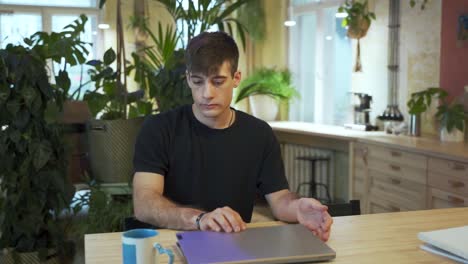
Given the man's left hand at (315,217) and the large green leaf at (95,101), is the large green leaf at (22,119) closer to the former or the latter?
the large green leaf at (95,101)

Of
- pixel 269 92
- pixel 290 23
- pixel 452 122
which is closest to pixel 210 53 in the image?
pixel 452 122

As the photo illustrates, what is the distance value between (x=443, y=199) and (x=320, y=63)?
272 centimetres

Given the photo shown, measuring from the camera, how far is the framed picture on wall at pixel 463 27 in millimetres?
3816

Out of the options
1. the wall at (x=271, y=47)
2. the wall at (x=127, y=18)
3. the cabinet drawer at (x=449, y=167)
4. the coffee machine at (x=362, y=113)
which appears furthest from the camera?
the wall at (x=127, y=18)

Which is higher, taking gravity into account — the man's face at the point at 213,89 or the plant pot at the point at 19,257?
the man's face at the point at 213,89

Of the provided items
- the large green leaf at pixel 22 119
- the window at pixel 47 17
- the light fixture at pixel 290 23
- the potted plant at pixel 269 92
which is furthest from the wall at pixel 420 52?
the window at pixel 47 17

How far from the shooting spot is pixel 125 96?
11.1 feet

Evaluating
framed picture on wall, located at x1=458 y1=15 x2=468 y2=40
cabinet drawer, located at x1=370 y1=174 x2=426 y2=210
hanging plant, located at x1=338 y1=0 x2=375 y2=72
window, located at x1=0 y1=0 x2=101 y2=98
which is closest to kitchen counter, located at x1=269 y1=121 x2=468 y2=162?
cabinet drawer, located at x1=370 y1=174 x2=426 y2=210

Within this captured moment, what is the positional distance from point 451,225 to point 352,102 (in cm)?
356

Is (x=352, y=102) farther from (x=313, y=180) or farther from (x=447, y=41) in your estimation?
(x=447, y=41)

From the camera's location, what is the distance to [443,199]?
3.30m

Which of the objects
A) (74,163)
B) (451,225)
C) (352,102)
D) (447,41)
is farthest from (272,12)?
(451,225)

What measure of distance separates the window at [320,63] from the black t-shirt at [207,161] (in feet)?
11.5

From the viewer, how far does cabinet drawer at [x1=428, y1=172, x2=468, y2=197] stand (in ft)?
10.3
